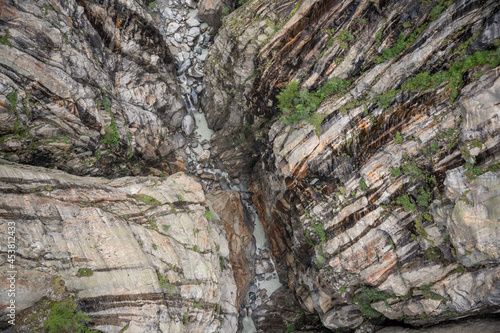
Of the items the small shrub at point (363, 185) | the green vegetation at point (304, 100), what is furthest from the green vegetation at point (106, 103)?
the small shrub at point (363, 185)

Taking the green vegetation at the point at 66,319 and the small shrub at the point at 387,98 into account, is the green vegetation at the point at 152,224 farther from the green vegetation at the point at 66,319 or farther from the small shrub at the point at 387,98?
the small shrub at the point at 387,98

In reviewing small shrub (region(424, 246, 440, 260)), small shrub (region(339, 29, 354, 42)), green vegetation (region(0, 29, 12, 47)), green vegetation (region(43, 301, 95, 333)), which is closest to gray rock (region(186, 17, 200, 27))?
green vegetation (region(0, 29, 12, 47))

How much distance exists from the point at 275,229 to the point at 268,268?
3641 mm

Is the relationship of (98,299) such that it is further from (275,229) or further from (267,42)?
(267,42)

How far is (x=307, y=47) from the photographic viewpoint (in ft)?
50.0

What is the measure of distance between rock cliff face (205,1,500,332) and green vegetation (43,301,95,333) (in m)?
12.0

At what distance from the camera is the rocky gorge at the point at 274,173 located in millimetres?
10023

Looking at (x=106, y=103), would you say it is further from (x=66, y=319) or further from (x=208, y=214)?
(x=66, y=319)

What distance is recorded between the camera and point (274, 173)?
56.3 feet

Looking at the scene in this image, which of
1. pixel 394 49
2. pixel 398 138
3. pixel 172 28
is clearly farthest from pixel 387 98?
pixel 172 28

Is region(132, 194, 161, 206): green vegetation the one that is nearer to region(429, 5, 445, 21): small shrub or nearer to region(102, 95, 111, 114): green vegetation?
region(102, 95, 111, 114): green vegetation

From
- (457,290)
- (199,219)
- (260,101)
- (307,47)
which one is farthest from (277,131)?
(457,290)

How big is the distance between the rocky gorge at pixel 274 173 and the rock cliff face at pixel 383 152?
0.08m

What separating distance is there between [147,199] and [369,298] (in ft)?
45.6
